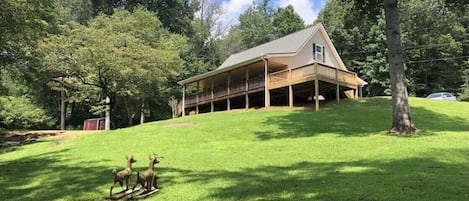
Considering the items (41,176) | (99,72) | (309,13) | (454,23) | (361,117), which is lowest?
(41,176)

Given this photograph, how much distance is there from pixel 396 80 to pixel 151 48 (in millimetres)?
21679

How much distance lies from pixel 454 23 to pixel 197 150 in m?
46.1

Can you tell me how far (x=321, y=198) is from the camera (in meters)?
7.59

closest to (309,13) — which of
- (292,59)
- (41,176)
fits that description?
(292,59)

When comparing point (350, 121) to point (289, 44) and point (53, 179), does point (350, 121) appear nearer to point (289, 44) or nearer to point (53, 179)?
point (289, 44)

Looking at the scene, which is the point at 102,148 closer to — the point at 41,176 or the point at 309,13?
the point at 41,176

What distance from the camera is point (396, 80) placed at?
1730cm

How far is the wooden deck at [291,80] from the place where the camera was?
1049 inches

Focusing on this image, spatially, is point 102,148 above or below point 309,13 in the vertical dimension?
below

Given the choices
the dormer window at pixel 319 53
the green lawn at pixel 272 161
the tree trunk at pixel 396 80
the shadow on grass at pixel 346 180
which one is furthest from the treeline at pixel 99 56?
the tree trunk at pixel 396 80

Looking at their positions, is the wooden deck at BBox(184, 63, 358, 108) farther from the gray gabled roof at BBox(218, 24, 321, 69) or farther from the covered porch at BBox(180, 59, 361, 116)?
the gray gabled roof at BBox(218, 24, 321, 69)

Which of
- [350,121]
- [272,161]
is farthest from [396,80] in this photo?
[272,161]

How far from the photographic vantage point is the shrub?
36781mm

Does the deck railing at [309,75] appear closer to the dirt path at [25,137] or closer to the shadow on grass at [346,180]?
the dirt path at [25,137]
